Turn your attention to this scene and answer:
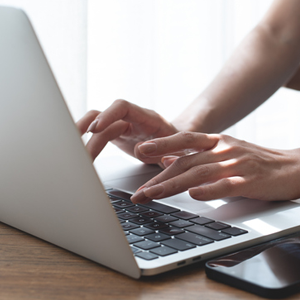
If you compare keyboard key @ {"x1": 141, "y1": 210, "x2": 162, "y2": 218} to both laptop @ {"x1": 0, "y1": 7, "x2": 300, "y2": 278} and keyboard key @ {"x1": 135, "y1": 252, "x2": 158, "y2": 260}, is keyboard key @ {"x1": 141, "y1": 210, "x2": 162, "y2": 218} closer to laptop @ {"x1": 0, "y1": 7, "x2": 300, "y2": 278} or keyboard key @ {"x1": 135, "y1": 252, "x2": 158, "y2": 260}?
laptop @ {"x1": 0, "y1": 7, "x2": 300, "y2": 278}

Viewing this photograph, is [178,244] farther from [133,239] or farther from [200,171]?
[200,171]

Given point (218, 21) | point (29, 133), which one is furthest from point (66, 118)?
point (218, 21)

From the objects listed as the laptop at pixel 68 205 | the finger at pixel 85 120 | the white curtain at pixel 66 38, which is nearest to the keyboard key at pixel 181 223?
the laptop at pixel 68 205

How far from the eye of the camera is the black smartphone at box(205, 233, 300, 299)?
359 millimetres

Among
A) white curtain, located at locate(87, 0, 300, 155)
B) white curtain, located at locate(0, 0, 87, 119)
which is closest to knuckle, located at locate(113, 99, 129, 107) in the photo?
white curtain, located at locate(0, 0, 87, 119)

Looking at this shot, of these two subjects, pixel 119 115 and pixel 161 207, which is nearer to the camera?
pixel 161 207

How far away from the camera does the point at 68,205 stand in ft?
1.33

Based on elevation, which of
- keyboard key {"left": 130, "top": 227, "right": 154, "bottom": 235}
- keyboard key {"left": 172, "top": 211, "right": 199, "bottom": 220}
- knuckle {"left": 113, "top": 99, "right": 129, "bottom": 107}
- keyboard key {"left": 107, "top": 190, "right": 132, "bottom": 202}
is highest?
knuckle {"left": 113, "top": 99, "right": 129, "bottom": 107}

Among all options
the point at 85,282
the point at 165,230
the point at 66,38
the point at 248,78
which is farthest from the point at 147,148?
the point at 66,38

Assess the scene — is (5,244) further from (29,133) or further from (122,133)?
(122,133)

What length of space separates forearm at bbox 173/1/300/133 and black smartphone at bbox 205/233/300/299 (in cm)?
66

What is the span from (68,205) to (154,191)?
173 millimetres

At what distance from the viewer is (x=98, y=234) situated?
390 mm

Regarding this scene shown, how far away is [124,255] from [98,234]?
0.10 ft
